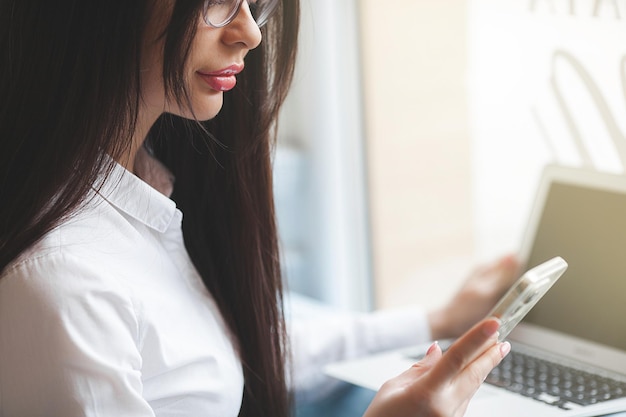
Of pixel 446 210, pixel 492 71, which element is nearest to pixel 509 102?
pixel 492 71

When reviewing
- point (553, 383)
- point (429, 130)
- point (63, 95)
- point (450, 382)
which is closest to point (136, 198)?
point (63, 95)

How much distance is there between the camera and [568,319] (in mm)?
1079

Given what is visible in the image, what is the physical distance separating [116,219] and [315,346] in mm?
392

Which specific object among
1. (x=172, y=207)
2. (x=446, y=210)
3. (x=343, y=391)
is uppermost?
(x=172, y=207)

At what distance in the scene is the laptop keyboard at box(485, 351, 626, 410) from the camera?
2.97 feet

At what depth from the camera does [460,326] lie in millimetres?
1192

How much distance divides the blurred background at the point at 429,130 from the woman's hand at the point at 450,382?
442mm

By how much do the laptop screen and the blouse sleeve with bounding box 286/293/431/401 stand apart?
0.17m

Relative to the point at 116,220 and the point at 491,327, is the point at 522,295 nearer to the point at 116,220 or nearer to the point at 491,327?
the point at 491,327

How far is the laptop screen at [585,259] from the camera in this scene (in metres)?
1.03

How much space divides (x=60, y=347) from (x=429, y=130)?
2.83ft

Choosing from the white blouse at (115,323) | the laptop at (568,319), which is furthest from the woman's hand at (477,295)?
the white blouse at (115,323)

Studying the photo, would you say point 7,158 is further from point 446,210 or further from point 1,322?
point 446,210

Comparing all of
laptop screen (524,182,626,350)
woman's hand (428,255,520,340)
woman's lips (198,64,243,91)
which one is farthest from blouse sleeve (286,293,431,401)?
woman's lips (198,64,243,91)
